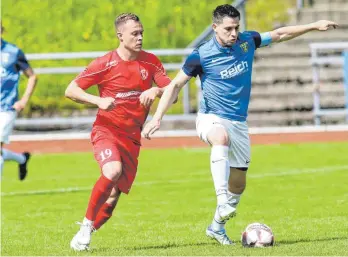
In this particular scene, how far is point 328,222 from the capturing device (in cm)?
1152

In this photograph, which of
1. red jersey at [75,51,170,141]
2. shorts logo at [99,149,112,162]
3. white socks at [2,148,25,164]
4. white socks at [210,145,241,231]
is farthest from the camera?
white socks at [2,148,25,164]

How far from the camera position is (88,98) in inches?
395

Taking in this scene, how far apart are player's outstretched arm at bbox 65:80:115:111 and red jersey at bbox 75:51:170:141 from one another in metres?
0.12

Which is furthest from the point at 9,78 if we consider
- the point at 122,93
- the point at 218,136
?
the point at 218,136

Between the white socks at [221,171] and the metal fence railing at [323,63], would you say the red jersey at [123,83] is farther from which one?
the metal fence railing at [323,63]

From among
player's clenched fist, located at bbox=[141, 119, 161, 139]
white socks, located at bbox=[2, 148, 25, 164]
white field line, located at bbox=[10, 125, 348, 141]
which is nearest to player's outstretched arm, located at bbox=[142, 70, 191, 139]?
player's clenched fist, located at bbox=[141, 119, 161, 139]

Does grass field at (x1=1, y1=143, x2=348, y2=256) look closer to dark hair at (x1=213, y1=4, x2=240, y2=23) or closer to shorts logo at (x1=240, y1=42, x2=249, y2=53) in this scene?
shorts logo at (x1=240, y1=42, x2=249, y2=53)

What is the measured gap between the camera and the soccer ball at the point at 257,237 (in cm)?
991

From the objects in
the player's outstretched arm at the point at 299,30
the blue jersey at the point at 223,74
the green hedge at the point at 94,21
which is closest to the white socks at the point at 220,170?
the blue jersey at the point at 223,74

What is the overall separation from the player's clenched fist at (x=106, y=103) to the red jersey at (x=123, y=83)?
503 mm

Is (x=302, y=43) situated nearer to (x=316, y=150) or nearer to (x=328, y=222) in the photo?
(x=316, y=150)

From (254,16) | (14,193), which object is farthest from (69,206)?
(254,16)

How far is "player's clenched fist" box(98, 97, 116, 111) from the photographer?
980 cm

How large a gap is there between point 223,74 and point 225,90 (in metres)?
0.14
